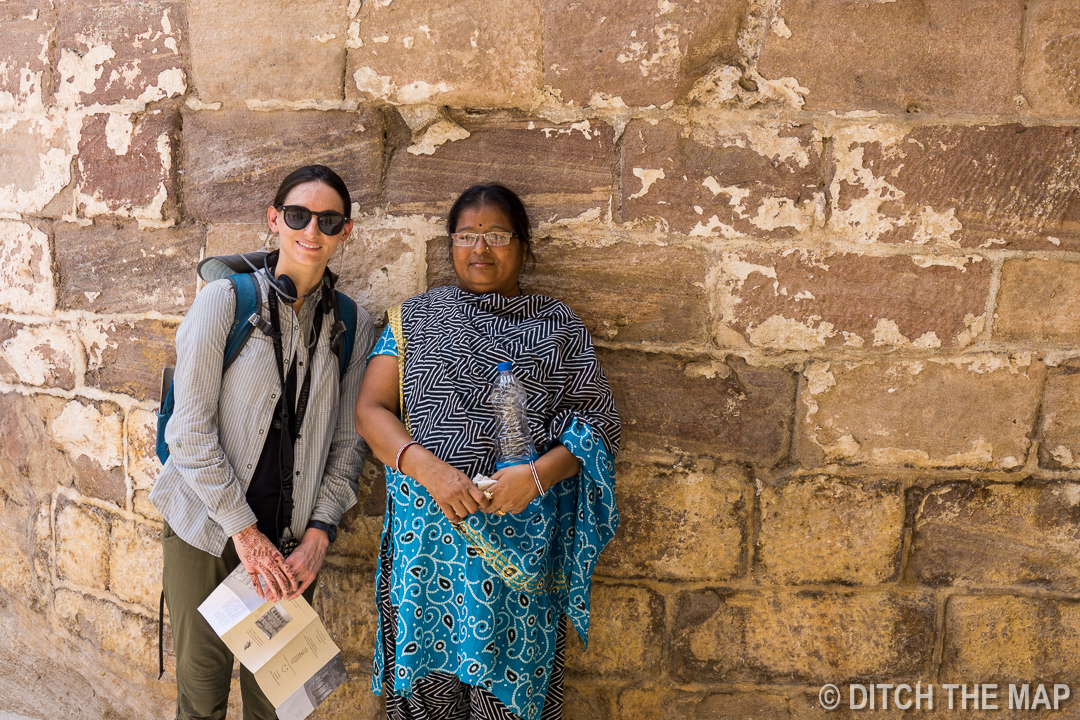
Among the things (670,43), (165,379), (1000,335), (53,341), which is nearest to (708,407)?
(1000,335)

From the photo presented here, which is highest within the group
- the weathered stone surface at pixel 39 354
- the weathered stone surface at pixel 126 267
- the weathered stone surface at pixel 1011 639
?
the weathered stone surface at pixel 126 267

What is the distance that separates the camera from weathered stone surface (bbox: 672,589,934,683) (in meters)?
2.43

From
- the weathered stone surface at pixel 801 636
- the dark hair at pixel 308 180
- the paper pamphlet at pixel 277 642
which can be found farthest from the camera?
the weathered stone surface at pixel 801 636

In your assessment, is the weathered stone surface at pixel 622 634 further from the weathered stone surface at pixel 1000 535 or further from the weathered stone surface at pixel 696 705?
the weathered stone surface at pixel 1000 535

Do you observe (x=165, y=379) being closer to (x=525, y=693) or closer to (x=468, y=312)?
(x=468, y=312)

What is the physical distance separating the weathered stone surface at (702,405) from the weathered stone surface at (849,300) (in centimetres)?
14

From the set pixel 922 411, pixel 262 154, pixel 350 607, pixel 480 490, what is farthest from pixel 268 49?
pixel 922 411

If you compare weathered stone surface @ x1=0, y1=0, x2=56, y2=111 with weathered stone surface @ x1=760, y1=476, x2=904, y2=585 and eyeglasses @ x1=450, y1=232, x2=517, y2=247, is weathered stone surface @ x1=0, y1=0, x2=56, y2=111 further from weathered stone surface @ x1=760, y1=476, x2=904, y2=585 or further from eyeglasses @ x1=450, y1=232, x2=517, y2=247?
weathered stone surface @ x1=760, y1=476, x2=904, y2=585

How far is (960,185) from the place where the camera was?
226 cm

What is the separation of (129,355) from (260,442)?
1.11m

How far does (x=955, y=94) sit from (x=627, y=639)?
215cm

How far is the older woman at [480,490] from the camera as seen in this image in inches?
76.6

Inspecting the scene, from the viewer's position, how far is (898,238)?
2293 mm

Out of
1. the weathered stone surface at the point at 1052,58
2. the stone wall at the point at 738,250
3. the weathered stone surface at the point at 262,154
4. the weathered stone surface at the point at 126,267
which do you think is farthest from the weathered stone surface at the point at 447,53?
the weathered stone surface at the point at 1052,58
